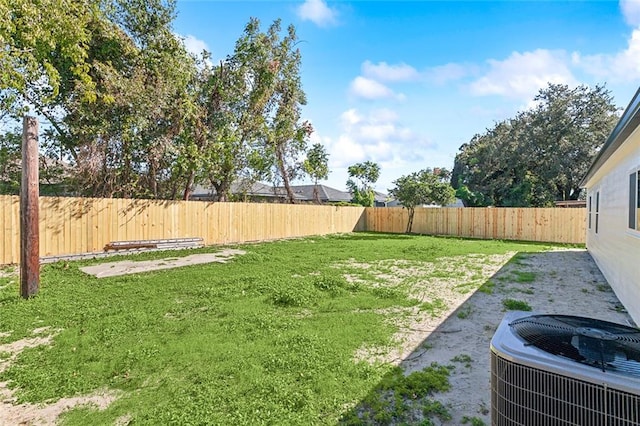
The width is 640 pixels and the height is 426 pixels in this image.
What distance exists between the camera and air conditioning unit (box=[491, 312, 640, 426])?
1135 mm

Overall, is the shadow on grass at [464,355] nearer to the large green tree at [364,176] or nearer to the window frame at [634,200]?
the window frame at [634,200]

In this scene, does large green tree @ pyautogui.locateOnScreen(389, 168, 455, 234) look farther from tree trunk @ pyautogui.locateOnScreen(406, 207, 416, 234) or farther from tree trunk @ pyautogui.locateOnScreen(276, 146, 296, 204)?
tree trunk @ pyautogui.locateOnScreen(276, 146, 296, 204)

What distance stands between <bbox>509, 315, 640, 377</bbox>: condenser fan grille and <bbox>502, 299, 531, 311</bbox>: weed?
3422 mm

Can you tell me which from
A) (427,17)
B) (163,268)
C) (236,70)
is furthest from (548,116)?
(163,268)

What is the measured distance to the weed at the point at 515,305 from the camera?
15.8ft

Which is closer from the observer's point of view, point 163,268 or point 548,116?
point 163,268

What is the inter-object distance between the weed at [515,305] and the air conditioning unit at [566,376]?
3513 millimetres

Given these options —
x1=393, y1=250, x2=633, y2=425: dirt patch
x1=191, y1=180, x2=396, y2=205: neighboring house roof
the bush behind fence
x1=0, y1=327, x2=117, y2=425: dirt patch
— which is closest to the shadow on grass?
x1=393, y1=250, x2=633, y2=425: dirt patch

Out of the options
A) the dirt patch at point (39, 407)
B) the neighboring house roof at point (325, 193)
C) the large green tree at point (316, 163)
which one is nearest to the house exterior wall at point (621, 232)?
the dirt patch at point (39, 407)

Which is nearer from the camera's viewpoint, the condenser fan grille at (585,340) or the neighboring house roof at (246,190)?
the condenser fan grille at (585,340)

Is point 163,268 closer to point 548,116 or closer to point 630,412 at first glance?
point 630,412

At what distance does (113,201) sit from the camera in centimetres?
923

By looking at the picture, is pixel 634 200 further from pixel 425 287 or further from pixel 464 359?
pixel 464 359

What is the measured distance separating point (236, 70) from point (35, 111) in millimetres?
5859
